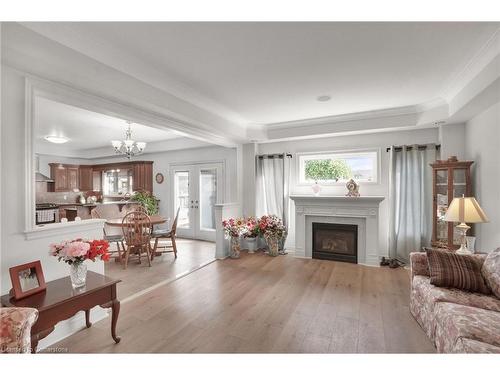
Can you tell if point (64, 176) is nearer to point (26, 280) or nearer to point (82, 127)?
point (82, 127)

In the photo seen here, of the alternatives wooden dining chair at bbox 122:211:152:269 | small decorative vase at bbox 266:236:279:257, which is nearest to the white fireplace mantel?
small decorative vase at bbox 266:236:279:257

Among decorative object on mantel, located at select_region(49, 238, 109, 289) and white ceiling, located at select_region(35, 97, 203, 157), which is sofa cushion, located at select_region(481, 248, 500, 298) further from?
white ceiling, located at select_region(35, 97, 203, 157)

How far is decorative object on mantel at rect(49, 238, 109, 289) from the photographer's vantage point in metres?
1.81

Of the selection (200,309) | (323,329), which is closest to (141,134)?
(200,309)

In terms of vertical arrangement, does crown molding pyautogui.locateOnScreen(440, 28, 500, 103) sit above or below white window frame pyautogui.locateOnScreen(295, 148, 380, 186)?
above

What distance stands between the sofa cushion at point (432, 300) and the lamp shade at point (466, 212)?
697 millimetres

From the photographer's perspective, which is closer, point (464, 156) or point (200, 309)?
point (200, 309)

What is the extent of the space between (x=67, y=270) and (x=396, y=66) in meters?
3.80

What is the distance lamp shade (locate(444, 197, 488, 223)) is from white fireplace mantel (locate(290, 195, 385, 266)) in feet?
4.94

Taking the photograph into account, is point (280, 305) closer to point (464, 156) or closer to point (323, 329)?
point (323, 329)

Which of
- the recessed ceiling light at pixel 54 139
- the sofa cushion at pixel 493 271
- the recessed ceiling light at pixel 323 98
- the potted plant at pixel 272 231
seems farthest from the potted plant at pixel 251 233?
the recessed ceiling light at pixel 54 139

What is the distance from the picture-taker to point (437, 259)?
2211mm

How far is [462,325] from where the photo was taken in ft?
4.97
